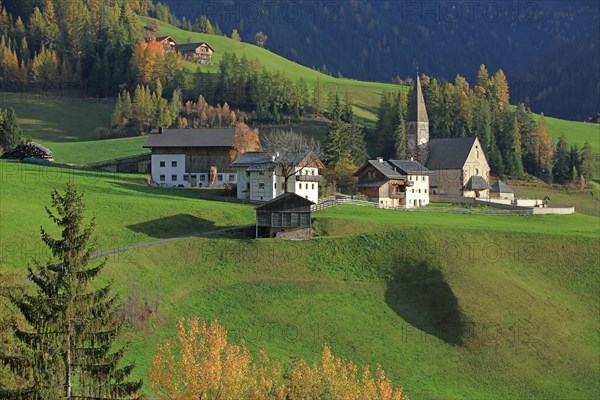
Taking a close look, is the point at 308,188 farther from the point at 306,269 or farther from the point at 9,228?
the point at 9,228

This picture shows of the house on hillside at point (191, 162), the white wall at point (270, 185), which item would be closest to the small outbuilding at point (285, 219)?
the white wall at point (270, 185)

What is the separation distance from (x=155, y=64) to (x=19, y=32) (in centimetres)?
4604

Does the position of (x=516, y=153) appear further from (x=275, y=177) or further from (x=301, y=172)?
(x=275, y=177)

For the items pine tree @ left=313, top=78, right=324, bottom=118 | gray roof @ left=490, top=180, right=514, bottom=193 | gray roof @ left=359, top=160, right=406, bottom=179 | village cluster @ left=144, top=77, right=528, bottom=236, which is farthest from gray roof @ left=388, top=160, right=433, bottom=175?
pine tree @ left=313, top=78, right=324, bottom=118

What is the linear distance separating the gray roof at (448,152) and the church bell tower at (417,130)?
112 cm

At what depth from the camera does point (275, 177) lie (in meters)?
92.5

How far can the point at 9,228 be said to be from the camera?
224 feet

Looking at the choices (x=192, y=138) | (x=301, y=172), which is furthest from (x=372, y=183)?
(x=192, y=138)

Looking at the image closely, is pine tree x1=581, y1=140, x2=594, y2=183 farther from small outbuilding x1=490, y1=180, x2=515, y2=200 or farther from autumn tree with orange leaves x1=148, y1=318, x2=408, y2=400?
autumn tree with orange leaves x1=148, y1=318, x2=408, y2=400

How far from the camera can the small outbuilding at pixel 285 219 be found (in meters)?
77.4

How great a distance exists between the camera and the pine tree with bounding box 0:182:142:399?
31984 millimetres

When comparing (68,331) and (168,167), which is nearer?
(68,331)

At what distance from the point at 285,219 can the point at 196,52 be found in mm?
122150

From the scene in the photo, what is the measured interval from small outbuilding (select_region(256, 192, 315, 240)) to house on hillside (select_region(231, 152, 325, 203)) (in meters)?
13.3
